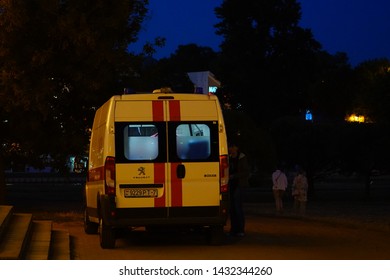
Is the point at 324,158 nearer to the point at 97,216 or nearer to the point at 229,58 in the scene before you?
the point at 229,58

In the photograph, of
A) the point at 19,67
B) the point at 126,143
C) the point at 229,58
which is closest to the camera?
the point at 126,143

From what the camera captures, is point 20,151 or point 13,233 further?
point 20,151

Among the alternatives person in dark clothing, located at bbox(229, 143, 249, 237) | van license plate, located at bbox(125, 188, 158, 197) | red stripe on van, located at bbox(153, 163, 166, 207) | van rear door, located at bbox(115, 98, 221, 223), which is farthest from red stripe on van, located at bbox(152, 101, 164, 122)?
person in dark clothing, located at bbox(229, 143, 249, 237)

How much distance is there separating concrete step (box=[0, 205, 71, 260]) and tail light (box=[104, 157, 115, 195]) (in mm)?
1237

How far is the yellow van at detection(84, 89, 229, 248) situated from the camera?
47.2 ft

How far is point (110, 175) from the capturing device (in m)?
14.3

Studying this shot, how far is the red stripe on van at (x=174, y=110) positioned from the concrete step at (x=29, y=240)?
2.85 m

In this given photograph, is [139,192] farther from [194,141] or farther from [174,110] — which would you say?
[174,110]

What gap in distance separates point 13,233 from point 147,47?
471 inches

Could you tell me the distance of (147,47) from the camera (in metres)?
26.1

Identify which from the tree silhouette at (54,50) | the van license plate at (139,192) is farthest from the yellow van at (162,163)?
the tree silhouette at (54,50)

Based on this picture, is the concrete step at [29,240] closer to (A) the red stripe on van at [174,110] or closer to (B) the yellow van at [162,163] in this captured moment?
(B) the yellow van at [162,163]

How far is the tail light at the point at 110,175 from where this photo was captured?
47.0 feet
